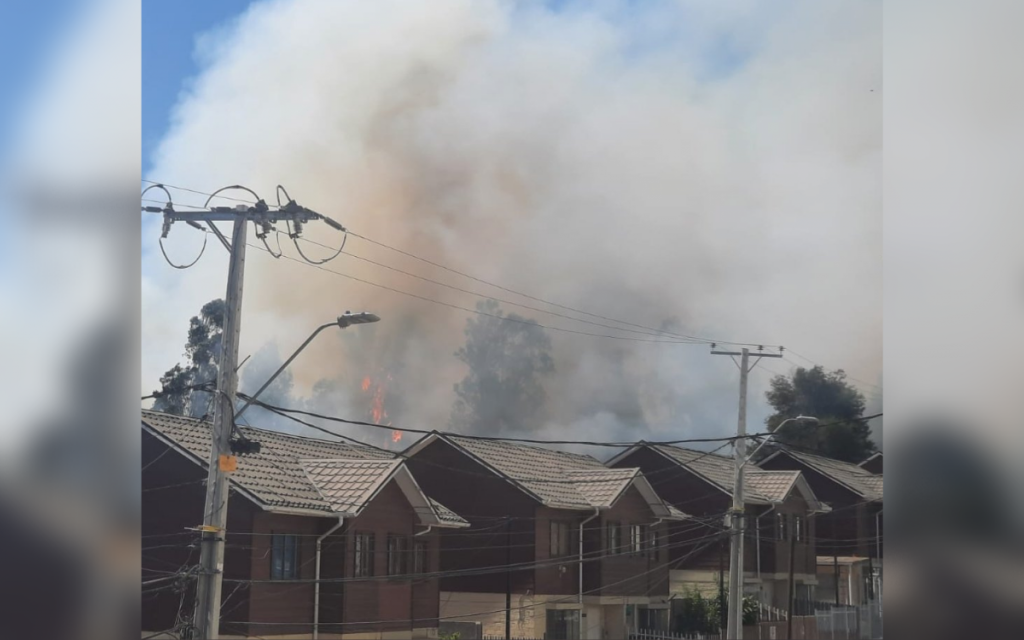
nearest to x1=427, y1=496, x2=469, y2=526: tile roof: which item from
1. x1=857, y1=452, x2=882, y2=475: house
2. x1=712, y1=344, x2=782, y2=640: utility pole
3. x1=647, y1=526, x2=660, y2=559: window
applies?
x1=647, y1=526, x2=660, y2=559: window

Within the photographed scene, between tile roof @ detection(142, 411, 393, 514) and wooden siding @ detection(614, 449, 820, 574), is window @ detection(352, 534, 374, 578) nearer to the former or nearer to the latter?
tile roof @ detection(142, 411, 393, 514)

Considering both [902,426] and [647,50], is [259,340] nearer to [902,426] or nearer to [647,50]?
[647,50]

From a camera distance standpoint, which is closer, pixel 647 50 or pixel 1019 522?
pixel 1019 522

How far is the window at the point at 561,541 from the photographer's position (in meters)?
1.95

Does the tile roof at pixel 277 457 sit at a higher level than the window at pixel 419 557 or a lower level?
higher

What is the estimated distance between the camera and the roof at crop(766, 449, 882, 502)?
6.17ft

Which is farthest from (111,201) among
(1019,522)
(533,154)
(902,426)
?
(1019,522)

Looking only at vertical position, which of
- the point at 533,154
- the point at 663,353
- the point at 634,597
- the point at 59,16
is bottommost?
the point at 634,597

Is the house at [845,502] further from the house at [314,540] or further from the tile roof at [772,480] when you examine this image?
the house at [314,540]

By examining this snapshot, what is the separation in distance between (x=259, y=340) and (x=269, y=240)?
0.64 feet

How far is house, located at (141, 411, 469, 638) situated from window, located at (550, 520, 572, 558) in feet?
0.60

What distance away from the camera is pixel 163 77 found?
2.16 metres

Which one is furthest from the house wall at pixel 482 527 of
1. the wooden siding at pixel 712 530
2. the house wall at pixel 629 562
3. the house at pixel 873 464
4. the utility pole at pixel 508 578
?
the house at pixel 873 464

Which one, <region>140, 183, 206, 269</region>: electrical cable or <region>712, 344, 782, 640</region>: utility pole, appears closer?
<region>712, 344, 782, 640</region>: utility pole
